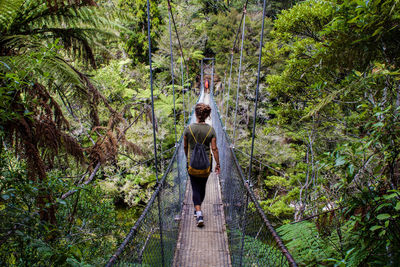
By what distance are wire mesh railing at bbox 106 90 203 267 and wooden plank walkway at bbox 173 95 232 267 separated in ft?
0.21

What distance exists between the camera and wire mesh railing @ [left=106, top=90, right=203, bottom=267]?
89cm

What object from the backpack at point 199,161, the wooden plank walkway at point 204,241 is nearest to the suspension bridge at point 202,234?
the wooden plank walkway at point 204,241

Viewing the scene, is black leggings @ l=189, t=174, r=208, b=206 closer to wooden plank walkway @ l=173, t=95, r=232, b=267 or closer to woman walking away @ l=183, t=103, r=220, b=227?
woman walking away @ l=183, t=103, r=220, b=227

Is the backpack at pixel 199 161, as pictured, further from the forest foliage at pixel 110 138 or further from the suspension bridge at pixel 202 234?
→ the forest foliage at pixel 110 138

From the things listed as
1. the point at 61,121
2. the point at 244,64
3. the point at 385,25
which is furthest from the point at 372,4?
the point at 244,64

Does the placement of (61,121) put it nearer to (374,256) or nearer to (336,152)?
(336,152)

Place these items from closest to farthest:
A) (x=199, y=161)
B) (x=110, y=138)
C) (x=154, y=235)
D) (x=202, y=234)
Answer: (x=154, y=235) → (x=199, y=161) → (x=202, y=234) → (x=110, y=138)

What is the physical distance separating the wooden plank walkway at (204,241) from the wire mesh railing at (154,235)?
6 centimetres

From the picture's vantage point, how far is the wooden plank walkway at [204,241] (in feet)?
4.89

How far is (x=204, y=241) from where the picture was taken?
1.64 meters

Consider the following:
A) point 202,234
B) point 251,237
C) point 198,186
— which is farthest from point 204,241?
point 251,237

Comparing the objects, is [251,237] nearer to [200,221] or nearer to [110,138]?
[200,221]

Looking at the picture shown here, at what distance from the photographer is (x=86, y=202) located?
2.66 metres

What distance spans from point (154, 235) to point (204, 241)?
1.88 feet
